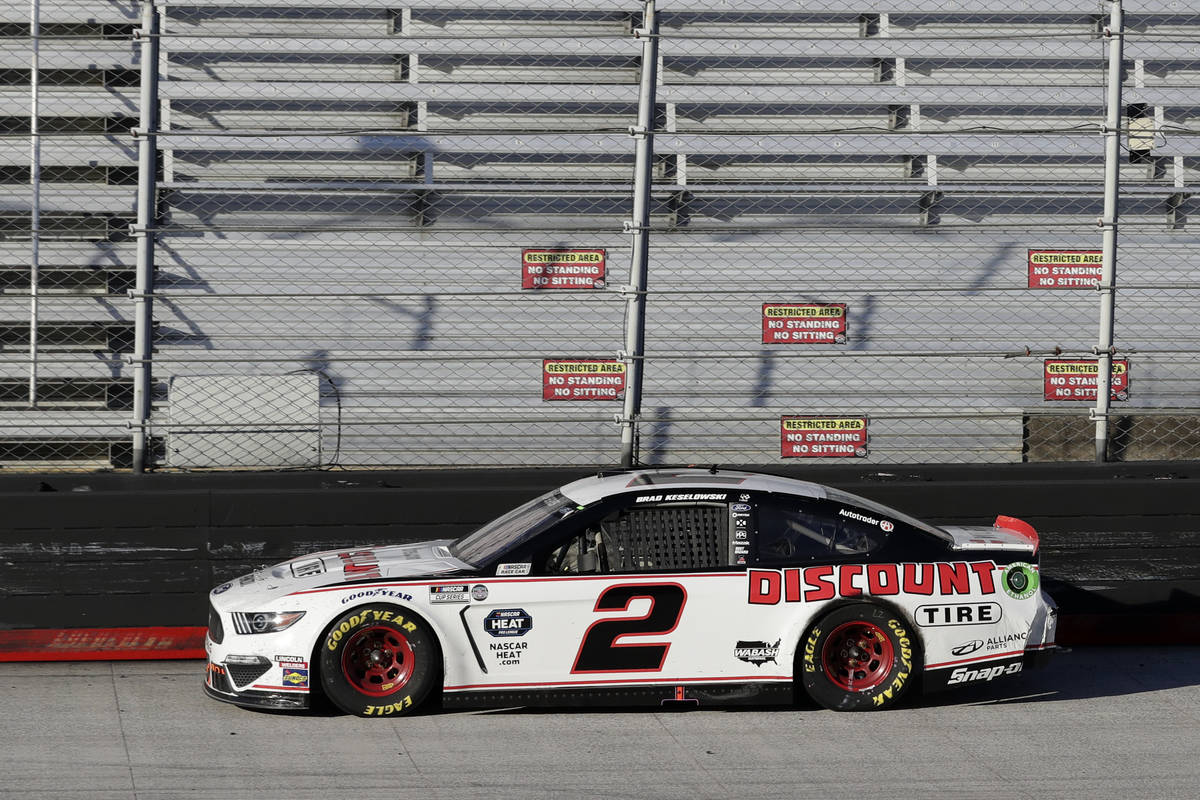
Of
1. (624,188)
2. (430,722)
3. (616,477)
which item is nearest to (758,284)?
(624,188)

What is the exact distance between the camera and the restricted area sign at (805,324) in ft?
29.8

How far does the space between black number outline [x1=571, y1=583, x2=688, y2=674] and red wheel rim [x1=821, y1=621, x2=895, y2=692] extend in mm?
794

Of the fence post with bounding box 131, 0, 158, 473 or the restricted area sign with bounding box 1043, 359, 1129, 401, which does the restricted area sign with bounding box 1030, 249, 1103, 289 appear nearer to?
the restricted area sign with bounding box 1043, 359, 1129, 401

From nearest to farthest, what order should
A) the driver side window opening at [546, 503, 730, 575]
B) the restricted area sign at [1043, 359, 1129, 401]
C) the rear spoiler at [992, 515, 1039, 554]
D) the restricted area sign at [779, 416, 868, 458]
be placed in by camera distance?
the driver side window opening at [546, 503, 730, 575]
the rear spoiler at [992, 515, 1039, 554]
the restricted area sign at [779, 416, 868, 458]
the restricted area sign at [1043, 359, 1129, 401]

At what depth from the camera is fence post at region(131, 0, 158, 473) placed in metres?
8.29

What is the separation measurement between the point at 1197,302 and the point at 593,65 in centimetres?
541

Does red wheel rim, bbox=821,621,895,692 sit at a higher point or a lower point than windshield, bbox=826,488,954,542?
lower

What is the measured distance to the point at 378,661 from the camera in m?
6.73

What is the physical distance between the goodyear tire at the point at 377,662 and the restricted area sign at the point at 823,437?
10.4 feet

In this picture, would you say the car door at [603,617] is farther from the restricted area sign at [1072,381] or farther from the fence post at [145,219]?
the restricted area sign at [1072,381]

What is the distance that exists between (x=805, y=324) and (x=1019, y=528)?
227 centimetres

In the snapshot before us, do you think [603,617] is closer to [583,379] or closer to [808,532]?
[808,532]

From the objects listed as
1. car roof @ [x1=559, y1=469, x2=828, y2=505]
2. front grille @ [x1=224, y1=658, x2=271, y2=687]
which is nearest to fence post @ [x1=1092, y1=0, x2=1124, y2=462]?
car roof @ [x1=559, y1=469, x2=828, y2=505]

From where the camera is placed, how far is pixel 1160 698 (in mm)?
7266
